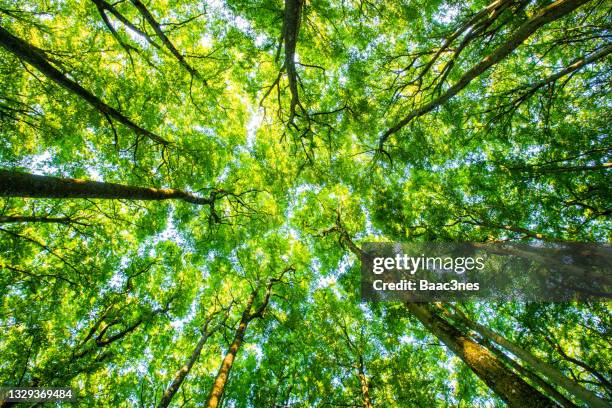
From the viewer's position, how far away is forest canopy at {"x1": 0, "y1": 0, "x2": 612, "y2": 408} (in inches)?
236

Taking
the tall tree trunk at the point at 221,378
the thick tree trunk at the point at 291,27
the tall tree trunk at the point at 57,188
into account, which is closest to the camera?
the tall tree trunk at the point at 57,188

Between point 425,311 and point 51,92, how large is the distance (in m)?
10.5

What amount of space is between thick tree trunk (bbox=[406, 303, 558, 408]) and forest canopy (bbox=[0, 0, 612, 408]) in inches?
1.4

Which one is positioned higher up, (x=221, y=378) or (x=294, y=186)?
(x=294, y=186)

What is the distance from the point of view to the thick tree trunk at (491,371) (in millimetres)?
4051

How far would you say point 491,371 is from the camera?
185 inches

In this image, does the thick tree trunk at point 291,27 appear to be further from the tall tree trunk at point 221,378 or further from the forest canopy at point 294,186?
the tall tree trunk at point 221,378

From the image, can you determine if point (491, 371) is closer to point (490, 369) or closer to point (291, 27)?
point (490, 369)

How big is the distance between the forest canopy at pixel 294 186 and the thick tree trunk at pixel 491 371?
36 mm

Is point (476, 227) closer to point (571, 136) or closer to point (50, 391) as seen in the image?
point (571, 136)

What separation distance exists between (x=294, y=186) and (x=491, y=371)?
8217 mm

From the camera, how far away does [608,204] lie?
6.52m

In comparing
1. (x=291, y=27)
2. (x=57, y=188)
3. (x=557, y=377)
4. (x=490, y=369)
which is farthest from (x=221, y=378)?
(x=291, y=27)

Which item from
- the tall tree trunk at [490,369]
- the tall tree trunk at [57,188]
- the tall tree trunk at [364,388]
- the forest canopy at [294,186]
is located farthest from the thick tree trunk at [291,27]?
the tall tree trunk at [364,388]
